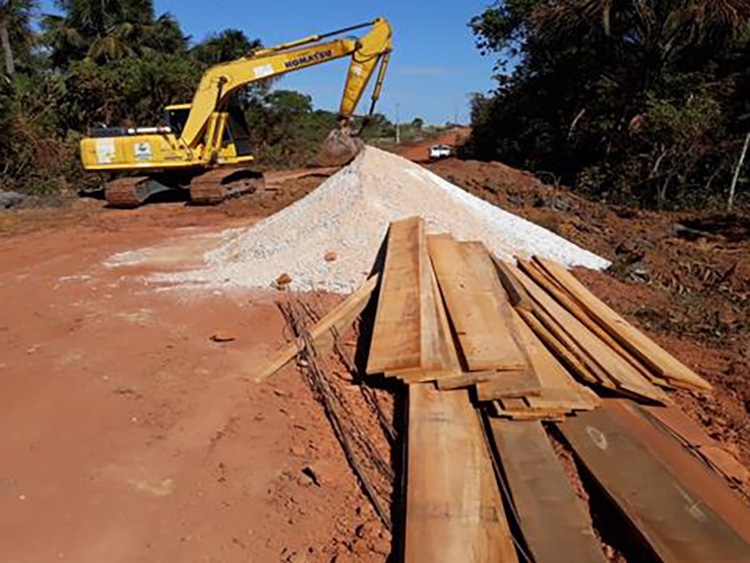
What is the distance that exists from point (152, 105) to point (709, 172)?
61.1 ft

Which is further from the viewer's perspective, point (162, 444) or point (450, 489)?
point (162, 444)

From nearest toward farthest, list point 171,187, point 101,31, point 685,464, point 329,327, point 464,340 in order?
point 685,464, point 464,340, point 329,327, point 171,187, point 101,31

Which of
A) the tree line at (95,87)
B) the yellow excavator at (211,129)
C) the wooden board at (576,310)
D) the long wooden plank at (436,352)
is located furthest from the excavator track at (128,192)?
the long wooden plank at (436,352)

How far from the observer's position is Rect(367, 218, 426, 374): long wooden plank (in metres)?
4.66

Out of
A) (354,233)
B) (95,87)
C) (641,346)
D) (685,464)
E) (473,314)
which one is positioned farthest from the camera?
(95,87)

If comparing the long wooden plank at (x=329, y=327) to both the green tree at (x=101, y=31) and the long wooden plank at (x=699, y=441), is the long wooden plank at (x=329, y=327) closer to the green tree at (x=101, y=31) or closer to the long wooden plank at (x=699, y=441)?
the long wooden plank at (x=699, y=441)

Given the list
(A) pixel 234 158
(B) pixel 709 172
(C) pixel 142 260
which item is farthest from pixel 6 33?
(B) pixel 709 172

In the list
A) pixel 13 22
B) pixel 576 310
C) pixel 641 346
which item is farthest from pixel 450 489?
pixel 13 22

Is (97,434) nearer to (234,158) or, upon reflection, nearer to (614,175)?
(234,158)

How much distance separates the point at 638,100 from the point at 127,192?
1326 centimetres

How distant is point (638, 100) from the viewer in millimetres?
16938

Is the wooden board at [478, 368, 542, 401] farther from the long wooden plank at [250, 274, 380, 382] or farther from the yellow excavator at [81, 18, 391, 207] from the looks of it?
the yellow excavator at [81, 18, 391, 207]

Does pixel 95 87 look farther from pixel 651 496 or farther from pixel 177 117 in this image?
pixel 651 496

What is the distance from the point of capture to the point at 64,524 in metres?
3.40
